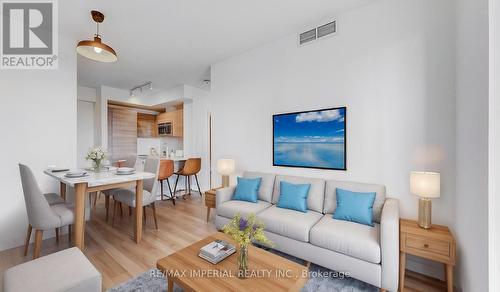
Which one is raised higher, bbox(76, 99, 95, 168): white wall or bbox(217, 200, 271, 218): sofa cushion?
bbox(76, 99, 95, 168): white wall

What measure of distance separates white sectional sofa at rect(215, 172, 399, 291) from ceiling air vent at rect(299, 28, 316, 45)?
1855 mm

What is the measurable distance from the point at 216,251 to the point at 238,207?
1.08 m

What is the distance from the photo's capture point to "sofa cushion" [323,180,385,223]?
2.11m

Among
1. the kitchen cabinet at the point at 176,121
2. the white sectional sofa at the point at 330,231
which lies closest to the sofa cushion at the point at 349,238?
the white sectional sofa at the point at 330,231

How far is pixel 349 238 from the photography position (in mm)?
1783

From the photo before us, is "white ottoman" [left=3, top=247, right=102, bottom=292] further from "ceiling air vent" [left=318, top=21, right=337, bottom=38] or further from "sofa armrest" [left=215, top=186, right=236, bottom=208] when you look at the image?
"ceiling air vent" [left=318, top=21, right=337, bottom=38]

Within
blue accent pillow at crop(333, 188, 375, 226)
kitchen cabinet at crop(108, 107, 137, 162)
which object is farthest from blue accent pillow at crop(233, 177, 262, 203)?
kitchen cabinet at crop(108, 107, 137, 162)

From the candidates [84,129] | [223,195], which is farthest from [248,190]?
[84,129]

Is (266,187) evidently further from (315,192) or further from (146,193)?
(146,193)

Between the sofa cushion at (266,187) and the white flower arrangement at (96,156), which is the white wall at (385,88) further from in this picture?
the white flower arrangement at (96,156)

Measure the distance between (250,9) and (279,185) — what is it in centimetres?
221

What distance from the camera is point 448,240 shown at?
1576mm

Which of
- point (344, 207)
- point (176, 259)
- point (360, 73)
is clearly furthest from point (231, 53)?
point (176, 259)

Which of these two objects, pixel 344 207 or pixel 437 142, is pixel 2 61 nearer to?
pixel 344 207
